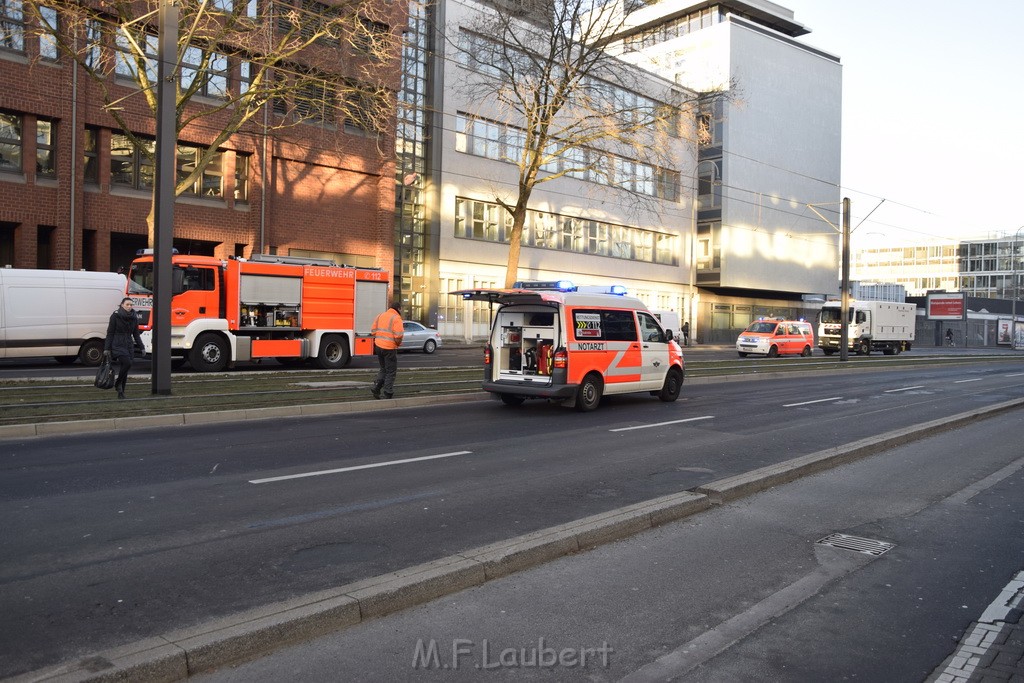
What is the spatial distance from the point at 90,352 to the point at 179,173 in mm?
9860

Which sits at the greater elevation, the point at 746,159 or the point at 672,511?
the point at 746,159

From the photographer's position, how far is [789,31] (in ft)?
213

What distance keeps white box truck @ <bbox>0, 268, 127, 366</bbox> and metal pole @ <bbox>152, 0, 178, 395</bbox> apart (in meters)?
9.74

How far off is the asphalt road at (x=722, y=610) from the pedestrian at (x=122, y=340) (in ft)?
34.8

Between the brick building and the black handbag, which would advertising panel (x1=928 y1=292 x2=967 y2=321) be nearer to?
the brick building

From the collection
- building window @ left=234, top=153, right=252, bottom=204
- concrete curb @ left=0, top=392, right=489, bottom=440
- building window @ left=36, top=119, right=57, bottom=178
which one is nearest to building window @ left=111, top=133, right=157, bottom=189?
building window @ left=36, top=119, right=57, bottom=178

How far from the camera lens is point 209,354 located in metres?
21.1

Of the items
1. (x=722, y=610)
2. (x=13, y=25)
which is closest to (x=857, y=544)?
(x=722, y=610)

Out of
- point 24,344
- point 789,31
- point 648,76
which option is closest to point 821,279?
point 789,31

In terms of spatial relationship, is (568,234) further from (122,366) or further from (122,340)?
(122,366)

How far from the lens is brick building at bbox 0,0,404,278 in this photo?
26.9m

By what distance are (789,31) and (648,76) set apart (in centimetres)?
1971

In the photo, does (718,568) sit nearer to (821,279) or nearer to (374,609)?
(374,609)

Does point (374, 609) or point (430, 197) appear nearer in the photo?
point (374, 609)
